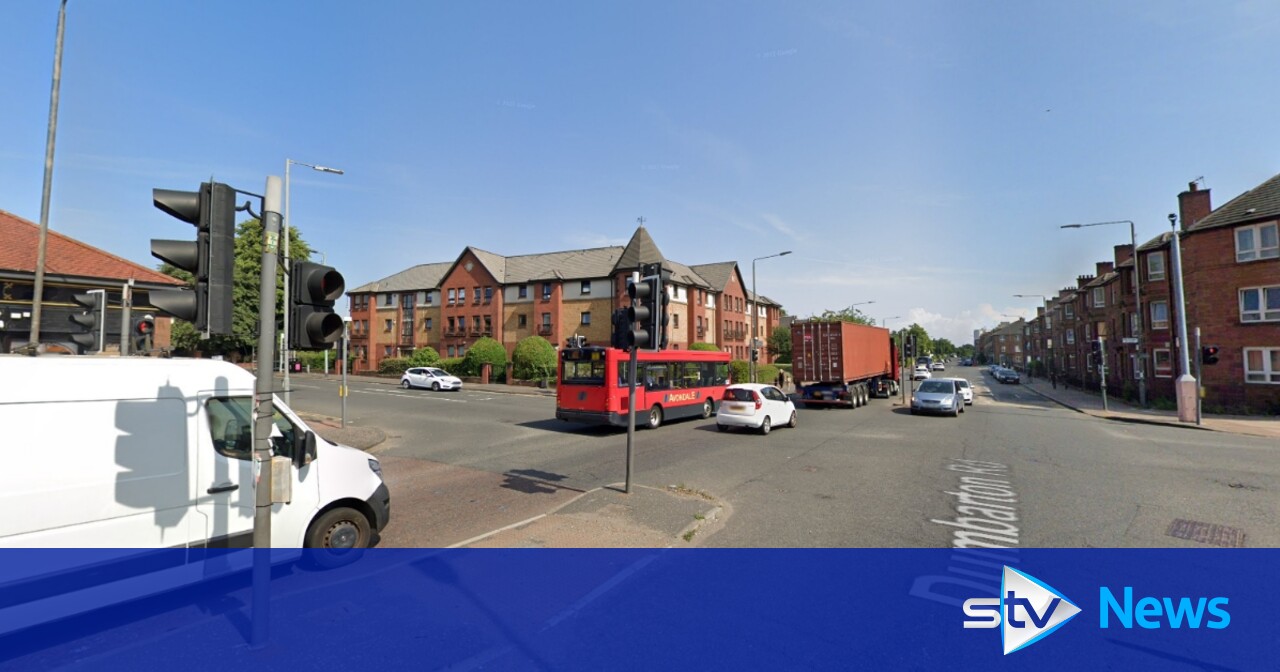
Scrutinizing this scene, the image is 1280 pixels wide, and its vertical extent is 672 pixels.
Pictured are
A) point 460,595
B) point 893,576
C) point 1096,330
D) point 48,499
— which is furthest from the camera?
point 1096,330

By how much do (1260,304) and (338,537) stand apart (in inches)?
1348

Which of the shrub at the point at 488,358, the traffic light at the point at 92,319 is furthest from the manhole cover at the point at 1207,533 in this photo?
the shrub at the point at 488,358

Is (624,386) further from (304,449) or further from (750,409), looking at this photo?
(304,449)

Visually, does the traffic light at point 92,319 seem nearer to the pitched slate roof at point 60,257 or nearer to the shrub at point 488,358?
the pitched slate roof at point 60,257

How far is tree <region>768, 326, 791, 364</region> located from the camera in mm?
67125

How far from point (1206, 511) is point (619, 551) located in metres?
8.61

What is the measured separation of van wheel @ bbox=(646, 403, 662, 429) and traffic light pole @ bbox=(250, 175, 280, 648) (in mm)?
13917

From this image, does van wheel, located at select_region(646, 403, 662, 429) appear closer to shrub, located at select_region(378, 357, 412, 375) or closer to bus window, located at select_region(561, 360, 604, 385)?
bus window, located at select_region(561, 360, 604, 385)

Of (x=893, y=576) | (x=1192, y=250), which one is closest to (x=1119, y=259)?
(x=1192, y=250)

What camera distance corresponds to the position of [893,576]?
211 inches

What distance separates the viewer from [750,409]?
15953 mm

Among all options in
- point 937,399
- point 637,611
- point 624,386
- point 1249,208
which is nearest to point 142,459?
point 637,611

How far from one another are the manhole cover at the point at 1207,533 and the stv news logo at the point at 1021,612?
3135mm

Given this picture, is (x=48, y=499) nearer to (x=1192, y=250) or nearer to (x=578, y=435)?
(x=578, y=435)
